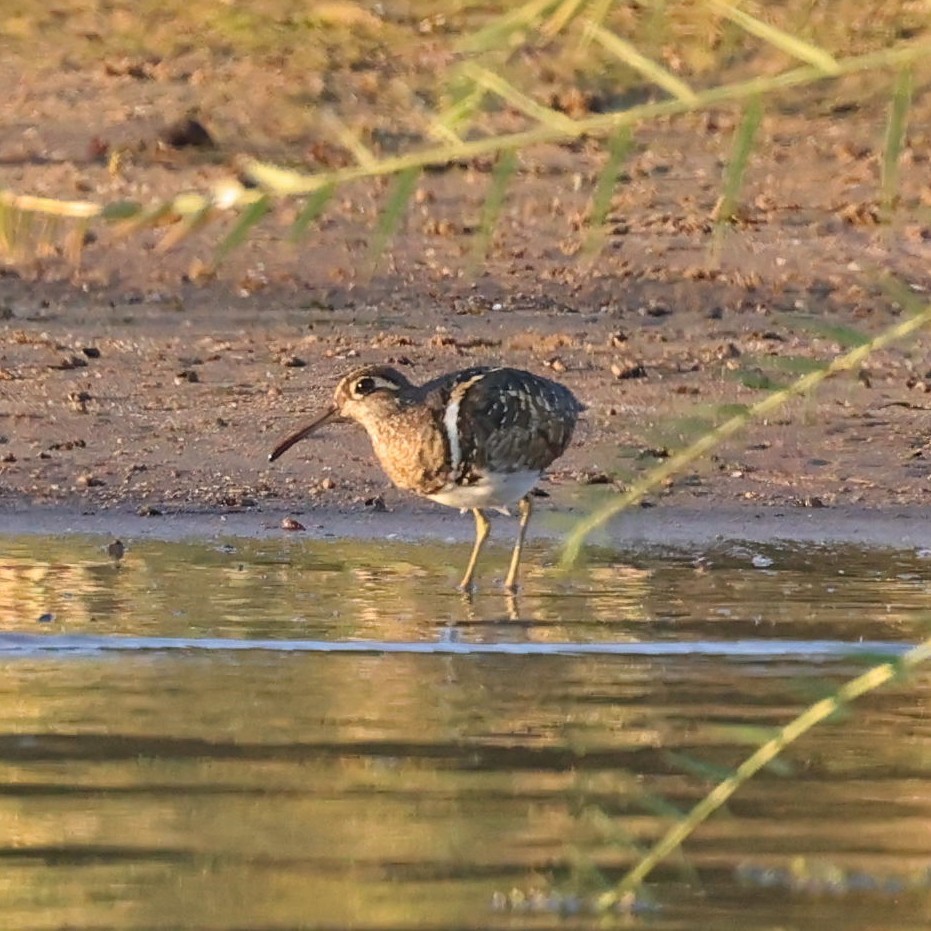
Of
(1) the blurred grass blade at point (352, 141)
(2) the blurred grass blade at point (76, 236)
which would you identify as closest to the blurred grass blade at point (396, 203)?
(1) the blurred grass blade at point (352, 141)

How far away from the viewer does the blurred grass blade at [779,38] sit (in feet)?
8.20

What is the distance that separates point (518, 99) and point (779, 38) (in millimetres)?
238

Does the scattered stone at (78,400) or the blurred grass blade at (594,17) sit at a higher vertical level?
the blurred grass blade at (594,17)

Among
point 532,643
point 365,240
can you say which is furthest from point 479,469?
point 365,240

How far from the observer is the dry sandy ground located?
496 inches

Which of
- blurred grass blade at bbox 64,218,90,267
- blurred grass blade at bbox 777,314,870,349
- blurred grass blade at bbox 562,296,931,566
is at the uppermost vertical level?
blurred grass blade at bbox 64,218,90,267

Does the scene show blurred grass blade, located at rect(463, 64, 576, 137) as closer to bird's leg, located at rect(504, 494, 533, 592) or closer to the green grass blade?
the green grass blade

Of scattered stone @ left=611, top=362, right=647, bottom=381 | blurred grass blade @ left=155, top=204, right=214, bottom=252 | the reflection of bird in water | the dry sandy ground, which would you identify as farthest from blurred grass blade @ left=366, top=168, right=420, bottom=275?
scattered stone @ left=611, top=362, right=647, bottom=381

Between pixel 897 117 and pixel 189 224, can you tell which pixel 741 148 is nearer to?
pixel 897 117

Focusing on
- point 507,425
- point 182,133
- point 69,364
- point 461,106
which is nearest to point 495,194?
point 461,106

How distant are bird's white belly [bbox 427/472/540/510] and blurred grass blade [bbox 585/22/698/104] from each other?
8.45 metres

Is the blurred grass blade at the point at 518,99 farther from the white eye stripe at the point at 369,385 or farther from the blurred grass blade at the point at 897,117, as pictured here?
the white eye stripe at the point at 369,385

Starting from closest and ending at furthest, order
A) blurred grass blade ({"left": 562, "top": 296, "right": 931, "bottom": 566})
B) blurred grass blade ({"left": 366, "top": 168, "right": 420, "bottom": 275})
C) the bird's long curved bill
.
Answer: blurred grass blade ({"left": 366, "top": 168, "right": 420, "bottom": 275}) < blurred grass blade ({"left": 562, "top": 296, "right": 931, "bottom": 566}) < the bird's long curved bill

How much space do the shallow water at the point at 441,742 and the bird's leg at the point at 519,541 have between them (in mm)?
155
